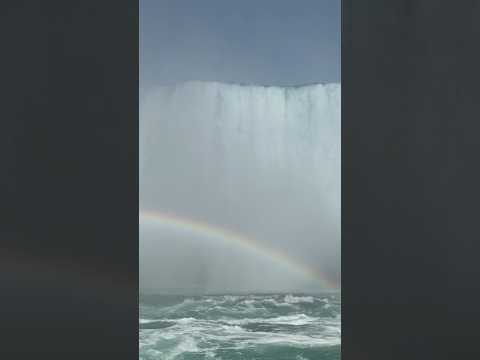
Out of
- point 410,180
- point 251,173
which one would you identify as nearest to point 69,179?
point 410,180

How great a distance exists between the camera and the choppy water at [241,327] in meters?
17.3

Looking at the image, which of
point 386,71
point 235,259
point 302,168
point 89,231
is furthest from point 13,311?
point 235,259

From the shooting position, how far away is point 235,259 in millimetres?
21344

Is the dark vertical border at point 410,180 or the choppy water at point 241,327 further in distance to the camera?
the choppy water at point 241,327

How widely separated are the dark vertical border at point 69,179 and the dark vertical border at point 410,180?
739mm

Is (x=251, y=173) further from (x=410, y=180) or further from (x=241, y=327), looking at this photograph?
(x=410, y=180)

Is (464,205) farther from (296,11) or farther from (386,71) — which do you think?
(296,11)

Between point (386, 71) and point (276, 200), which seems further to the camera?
point (276, 200)

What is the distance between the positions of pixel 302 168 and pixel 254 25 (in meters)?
5.85

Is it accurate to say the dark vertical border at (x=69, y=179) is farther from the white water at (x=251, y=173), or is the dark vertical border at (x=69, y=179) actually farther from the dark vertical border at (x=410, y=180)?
the white water at (x=251, y=173)

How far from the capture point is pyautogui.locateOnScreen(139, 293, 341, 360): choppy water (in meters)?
17.3

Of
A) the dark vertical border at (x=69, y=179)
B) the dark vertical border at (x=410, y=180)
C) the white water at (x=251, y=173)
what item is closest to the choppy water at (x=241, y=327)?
the white water at (x=251, y=173)

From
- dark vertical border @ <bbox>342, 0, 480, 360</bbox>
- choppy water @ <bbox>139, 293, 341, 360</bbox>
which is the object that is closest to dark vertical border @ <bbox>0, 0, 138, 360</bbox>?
dark vertical border @ <bbox>342, 0, 480, 360</bbox>

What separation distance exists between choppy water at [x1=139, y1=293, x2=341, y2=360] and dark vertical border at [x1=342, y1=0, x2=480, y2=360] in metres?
15.5
